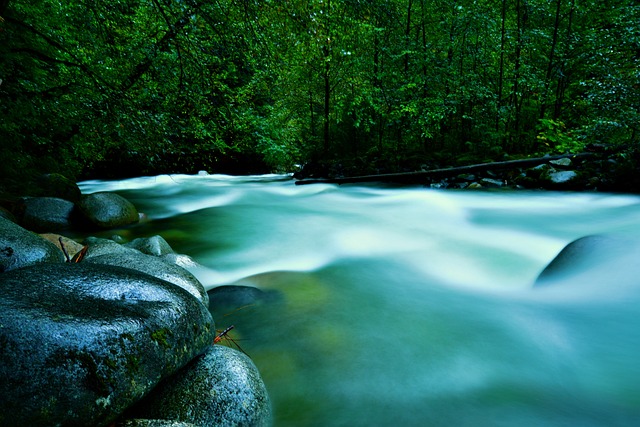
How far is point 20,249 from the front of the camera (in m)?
3.08

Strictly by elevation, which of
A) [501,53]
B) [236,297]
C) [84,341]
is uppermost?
[501,53]

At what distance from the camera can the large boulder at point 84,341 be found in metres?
1.43

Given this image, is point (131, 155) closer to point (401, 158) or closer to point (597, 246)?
point (597, 246)

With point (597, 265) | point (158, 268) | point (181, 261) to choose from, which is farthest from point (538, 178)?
point (158, 268)

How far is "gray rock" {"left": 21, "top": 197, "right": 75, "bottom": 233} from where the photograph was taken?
6738 millimetres

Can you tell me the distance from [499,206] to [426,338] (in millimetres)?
5750

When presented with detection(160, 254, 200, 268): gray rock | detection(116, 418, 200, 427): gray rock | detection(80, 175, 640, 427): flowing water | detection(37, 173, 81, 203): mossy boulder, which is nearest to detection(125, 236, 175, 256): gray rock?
detection(160, 254, 200, 268): gray rock

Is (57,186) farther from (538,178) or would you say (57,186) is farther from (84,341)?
(538,178)

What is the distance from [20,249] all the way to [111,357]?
7.16ft

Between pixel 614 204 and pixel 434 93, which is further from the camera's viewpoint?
pixel 434 93

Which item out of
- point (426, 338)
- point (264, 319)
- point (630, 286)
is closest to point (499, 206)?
point (630, 286)

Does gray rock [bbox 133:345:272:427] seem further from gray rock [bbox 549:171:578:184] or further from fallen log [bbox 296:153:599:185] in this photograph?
gray rock [bbox 549:171:578:184]

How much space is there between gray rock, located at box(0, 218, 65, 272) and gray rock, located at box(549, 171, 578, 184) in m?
9.93

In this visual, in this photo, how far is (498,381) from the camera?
2715mm
